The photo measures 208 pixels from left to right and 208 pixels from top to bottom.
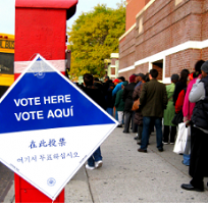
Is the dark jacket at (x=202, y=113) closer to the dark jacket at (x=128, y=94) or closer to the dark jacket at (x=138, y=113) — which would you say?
the dark jacket at (x=138, y=113)

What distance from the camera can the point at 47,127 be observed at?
207 cm

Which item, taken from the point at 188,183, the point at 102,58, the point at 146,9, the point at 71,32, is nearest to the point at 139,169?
the point at 188,183

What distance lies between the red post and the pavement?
5.40 feet

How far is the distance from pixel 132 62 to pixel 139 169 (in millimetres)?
14063

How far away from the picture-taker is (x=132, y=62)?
18.4 meters

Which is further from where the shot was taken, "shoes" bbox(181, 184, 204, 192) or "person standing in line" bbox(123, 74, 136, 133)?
"person standing in line" bbox(123, 74, 136, 133)

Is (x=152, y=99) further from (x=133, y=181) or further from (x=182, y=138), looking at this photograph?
(x=133, y=181)

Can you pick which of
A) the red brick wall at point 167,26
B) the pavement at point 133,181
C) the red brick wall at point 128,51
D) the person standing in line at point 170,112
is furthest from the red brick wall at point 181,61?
the red brick wall at point 128,51

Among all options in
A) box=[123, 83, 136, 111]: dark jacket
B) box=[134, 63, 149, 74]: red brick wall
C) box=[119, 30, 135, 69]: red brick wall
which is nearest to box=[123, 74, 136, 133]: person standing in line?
box=[123, 83, 136, 111]: dark jacket

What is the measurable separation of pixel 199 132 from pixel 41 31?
2706 mm

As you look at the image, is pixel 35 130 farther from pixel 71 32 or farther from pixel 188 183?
pixel 71 32

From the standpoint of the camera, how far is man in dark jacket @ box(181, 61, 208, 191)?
365 cm

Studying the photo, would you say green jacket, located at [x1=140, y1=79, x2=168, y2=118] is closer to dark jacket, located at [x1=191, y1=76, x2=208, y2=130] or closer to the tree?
dark jacket, located at [x1=191, y1=76, x2=208, y2=130]

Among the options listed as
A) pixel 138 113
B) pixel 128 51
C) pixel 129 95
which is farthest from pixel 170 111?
pixel 128 51
